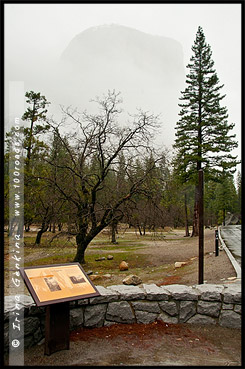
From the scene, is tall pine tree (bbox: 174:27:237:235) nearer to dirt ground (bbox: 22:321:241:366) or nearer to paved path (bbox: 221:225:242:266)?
paved path (bbox: 221:225:242:266)

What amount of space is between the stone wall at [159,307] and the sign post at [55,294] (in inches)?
24.3

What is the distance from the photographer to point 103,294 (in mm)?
4363

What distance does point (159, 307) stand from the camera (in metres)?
4.55

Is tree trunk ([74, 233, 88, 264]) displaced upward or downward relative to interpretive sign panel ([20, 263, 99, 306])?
downward

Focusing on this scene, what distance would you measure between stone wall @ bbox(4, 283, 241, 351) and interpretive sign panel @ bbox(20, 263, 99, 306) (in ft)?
2.05

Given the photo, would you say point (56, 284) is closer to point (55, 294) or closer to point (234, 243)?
point (55, 294)

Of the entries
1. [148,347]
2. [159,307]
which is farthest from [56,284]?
[159,307]

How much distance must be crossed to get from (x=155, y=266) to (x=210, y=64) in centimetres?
1986

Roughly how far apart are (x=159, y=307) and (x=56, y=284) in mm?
1825

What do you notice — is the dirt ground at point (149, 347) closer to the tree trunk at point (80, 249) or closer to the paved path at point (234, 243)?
the paved path at point (234, 243)

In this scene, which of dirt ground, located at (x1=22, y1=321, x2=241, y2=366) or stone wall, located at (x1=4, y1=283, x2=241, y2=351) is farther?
stone wall, located at (x1=4, y1=283, x2=241, y2=351)

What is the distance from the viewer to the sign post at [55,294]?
338 cm

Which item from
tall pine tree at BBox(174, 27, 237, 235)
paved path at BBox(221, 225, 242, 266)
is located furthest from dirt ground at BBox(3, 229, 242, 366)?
tall pine tree at BBox(174, 27, 237, 235)

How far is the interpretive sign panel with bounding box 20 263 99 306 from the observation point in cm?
332
